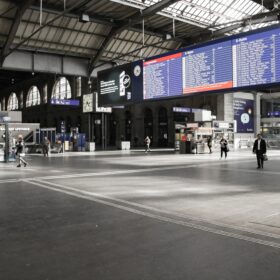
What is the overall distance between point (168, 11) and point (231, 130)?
15.6 metres

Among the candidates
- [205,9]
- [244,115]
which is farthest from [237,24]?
[244,115]

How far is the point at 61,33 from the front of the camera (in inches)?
1124

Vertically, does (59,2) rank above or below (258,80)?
above

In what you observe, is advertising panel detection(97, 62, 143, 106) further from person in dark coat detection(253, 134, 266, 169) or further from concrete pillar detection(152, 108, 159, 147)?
concrete pillar detection(152, 108, 159, 147)

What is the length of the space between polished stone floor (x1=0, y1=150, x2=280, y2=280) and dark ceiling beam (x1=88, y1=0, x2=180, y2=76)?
16.4 meters

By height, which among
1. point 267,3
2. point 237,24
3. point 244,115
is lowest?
point 244,115

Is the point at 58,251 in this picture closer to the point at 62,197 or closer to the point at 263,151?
the point at 62,197

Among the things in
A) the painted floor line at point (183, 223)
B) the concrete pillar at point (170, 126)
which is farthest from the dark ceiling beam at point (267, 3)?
the concrete pillar at point (170, 126)

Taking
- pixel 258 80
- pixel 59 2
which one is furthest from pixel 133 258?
pixel 59 2

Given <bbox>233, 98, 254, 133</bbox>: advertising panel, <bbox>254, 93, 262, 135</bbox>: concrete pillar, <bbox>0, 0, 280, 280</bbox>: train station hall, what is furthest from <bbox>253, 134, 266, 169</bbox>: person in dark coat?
<bbox>254, 93, 262, 135</bbox>: concrete pillar

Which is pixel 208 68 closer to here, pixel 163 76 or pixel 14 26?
pixel 163 76

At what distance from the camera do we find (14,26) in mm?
24844

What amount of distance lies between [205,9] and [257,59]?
14157 millimetres

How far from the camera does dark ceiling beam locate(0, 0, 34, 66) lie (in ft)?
75.9
